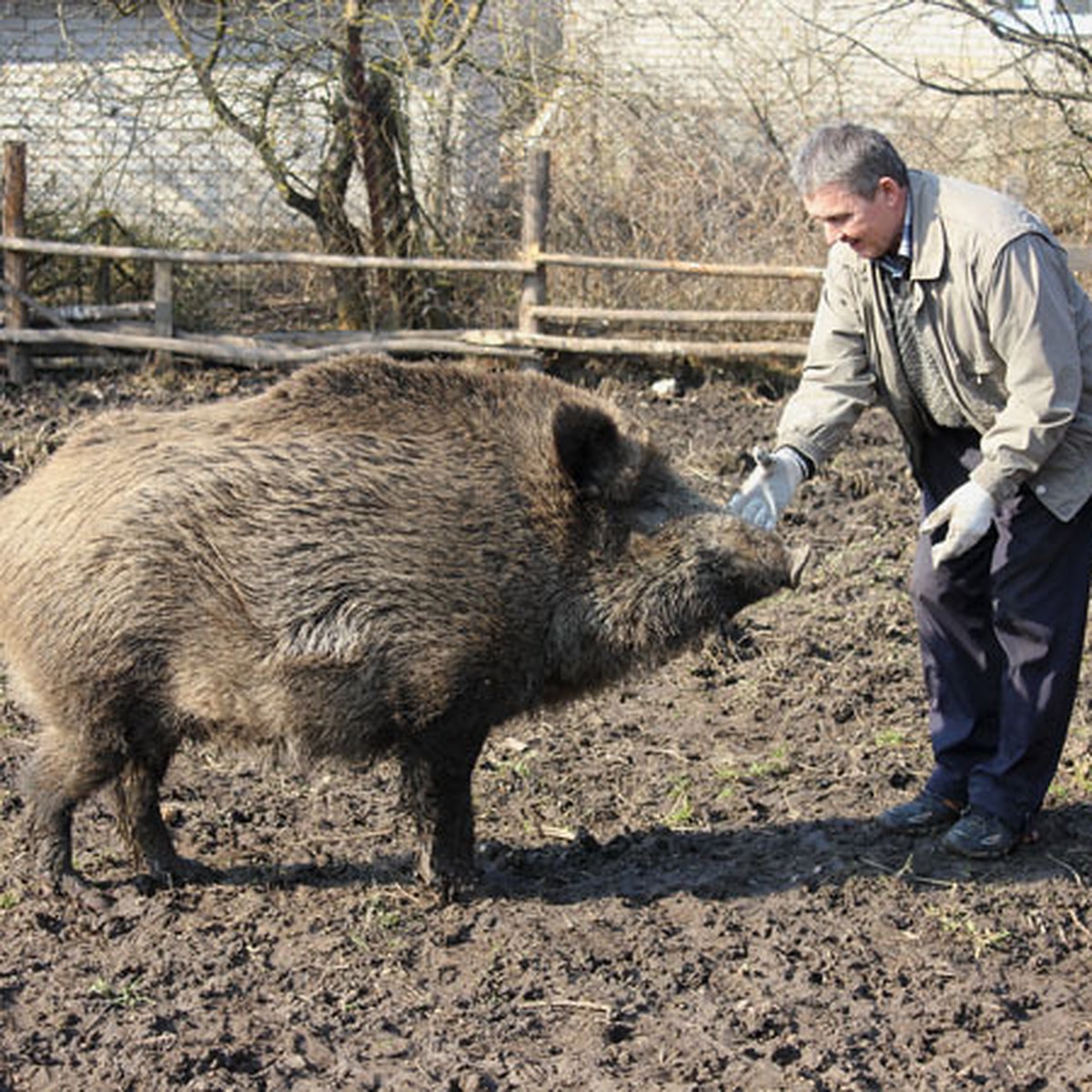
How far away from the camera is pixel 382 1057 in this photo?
376cm

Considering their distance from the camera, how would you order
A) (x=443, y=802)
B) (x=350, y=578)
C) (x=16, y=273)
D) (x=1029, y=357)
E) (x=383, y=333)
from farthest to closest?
(x=383, y=333) → (x=16, y=273) → (x=443, y=802) → (x=350, y=578) → (x=1029, y=357)

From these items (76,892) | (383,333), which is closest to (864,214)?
(76,892)

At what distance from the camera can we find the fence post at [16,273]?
38.0 ft

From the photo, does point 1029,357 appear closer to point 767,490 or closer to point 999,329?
point 999,329

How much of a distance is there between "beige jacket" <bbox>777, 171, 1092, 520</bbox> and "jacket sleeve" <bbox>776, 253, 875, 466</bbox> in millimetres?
116

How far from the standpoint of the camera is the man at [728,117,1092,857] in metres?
4.20

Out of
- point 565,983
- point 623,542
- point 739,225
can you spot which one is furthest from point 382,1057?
point 739,225

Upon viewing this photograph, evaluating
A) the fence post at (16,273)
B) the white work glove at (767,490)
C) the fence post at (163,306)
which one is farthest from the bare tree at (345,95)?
the white work glove at (767,490)

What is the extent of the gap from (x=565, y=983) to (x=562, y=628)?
3.34 ft

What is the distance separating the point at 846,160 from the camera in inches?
165

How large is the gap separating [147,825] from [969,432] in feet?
9.18

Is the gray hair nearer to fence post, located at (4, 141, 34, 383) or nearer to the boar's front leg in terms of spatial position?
the boar's front leg

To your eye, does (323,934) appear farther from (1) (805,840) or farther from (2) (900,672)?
(2) (900,672)

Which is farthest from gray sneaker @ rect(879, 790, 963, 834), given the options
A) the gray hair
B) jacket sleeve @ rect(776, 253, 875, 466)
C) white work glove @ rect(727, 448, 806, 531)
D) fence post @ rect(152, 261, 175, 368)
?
fence post @ rect(152, 261, 175, 368)
